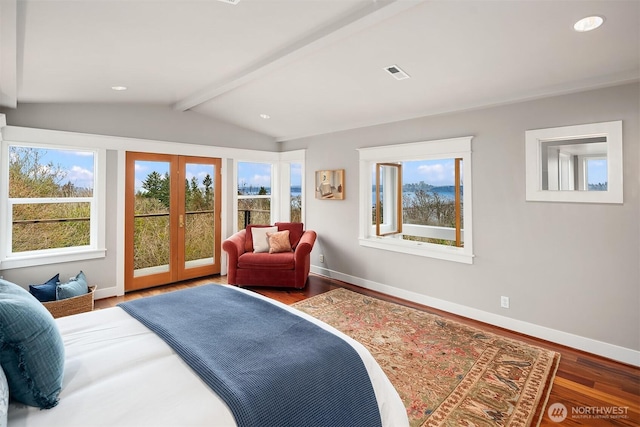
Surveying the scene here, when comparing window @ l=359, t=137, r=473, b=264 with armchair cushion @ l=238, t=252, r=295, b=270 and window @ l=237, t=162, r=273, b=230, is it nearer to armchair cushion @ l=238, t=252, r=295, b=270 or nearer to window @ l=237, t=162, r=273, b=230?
armchair cushion @ l=238, t=252, r=295, b=270

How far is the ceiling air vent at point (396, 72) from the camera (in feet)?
9.95

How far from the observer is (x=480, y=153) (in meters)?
3.57

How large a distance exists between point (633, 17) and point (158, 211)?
5.27m

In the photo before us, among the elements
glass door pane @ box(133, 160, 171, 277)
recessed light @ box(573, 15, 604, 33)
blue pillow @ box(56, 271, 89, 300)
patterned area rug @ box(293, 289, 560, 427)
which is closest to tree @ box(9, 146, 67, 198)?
glass door pane @ box(133, 160, 171, 277)

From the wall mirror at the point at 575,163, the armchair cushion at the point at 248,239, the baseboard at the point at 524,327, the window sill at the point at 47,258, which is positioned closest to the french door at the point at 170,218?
the window sill at the point at 47,258

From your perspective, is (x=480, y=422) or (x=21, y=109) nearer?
(x=480, y=422)

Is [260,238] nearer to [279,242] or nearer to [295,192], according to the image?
[279,242]

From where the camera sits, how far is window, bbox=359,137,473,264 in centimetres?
380

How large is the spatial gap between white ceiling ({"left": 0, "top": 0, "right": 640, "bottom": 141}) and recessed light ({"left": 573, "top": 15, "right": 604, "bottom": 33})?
44mm

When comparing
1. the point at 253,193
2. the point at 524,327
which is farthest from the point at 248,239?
the point at 524,327

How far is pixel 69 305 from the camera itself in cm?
333

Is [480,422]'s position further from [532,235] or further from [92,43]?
[92,43]

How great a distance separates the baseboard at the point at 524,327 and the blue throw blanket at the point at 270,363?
2513mm

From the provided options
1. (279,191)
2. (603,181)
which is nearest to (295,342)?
(603,181)
